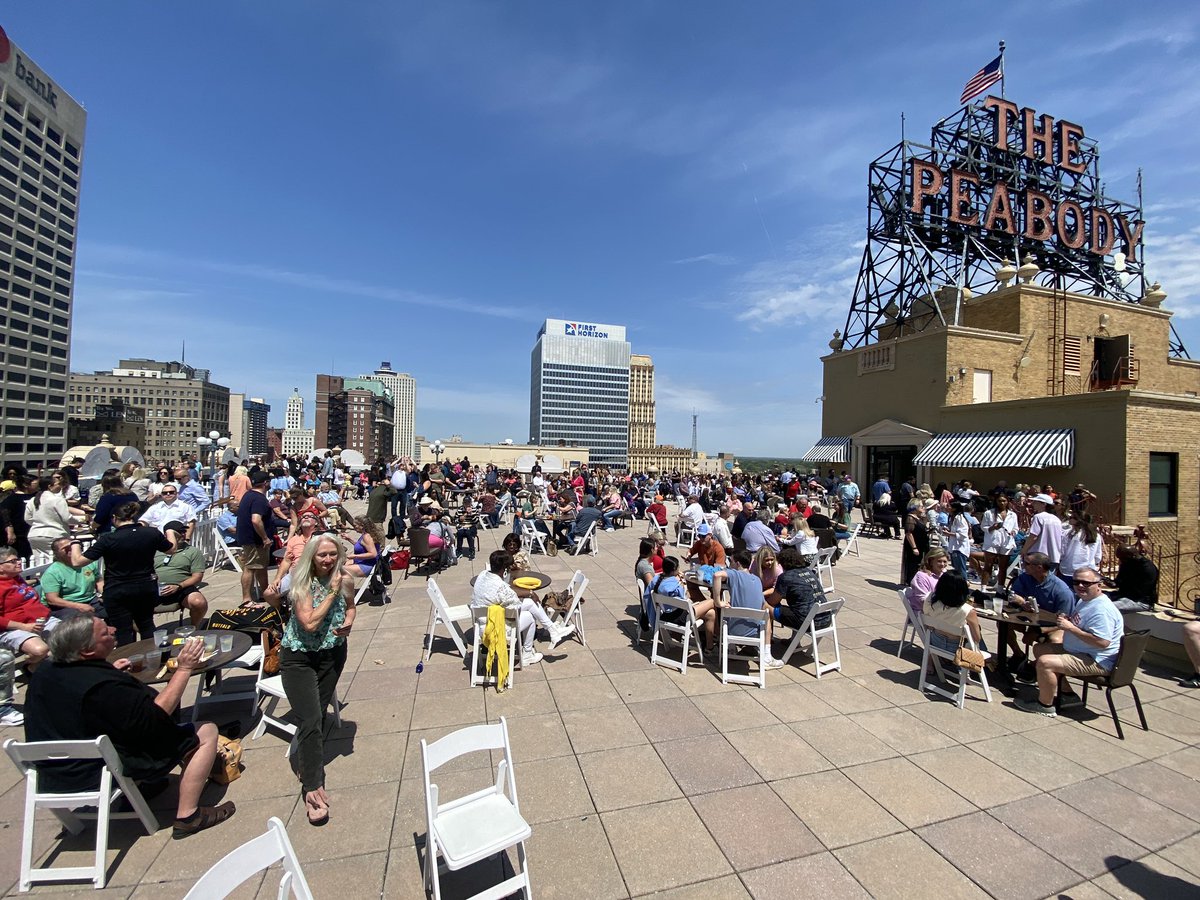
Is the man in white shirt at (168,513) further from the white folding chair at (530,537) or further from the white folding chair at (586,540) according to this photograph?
the white folding chair at (586,540)

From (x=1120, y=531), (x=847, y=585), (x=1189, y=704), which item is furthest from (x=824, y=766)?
(x=1120, y=531)

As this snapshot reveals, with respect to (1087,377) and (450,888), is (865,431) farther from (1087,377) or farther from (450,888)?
(450,888)

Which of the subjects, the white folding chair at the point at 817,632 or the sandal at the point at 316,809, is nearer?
the sandal at the point at 316,809

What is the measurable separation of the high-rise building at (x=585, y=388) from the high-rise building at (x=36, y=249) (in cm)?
9076

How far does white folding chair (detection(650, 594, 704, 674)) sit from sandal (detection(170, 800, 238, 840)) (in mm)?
3761

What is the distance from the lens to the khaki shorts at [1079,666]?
4.53 meters

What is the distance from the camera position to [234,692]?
4824 millimetres

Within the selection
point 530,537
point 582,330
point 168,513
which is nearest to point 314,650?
point 168,513

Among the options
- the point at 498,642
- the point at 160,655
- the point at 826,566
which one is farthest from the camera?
the point at 826,566

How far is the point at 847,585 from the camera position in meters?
9.27

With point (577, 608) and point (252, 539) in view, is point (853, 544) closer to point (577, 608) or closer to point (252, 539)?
point (577, 608)

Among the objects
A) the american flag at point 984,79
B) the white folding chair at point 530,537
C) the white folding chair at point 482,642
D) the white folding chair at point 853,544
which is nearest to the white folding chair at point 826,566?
the white folding chair at point 853,544

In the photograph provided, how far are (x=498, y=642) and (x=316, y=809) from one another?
200 cm

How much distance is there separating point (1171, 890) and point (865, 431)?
22.1 meters
